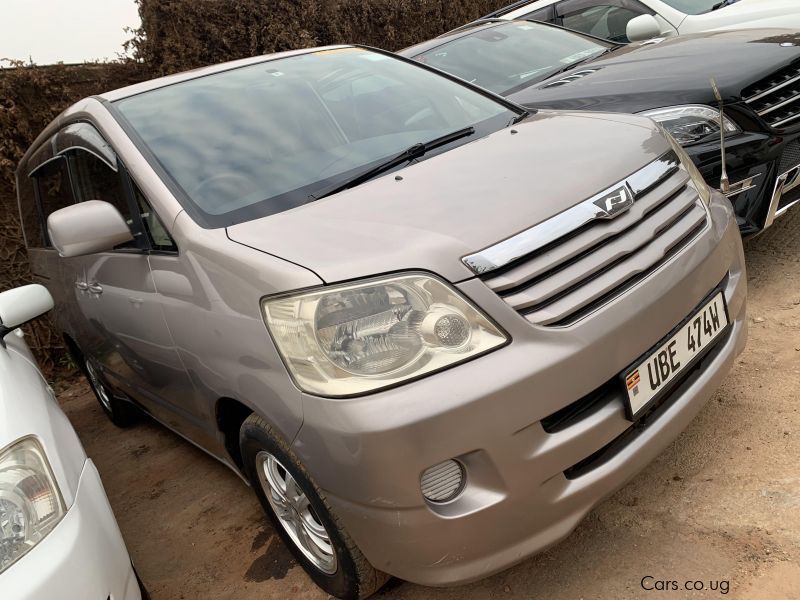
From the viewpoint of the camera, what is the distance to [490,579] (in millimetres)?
2195

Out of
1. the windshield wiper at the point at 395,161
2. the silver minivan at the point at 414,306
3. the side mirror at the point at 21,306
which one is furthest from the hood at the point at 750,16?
the side mirror at the point at 21,306

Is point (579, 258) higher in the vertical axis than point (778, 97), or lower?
lower

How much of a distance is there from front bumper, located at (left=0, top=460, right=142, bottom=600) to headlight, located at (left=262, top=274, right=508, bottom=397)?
1.96 ft

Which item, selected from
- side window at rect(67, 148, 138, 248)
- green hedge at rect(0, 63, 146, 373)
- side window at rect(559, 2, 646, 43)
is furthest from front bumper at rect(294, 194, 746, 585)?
side window at rect(559, 2, 646, 43)

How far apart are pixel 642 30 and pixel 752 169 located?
199cm

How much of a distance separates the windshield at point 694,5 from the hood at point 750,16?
0.09 metres

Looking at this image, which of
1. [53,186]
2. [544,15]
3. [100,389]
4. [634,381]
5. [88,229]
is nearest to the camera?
[634,381]

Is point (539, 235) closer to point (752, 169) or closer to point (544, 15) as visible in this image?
point (752, 169)

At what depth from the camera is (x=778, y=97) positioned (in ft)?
10.9

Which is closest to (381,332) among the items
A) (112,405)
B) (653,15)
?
(112,405)

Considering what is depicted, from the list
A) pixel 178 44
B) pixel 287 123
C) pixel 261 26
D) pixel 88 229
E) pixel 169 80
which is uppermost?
pixel 261 26

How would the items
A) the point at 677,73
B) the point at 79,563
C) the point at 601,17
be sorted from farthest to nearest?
the point at 601,17 → the point at 677,73 → the point at 79,563

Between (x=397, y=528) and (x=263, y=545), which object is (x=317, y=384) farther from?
(x=263, y=545)

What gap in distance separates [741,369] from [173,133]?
7.63ft
